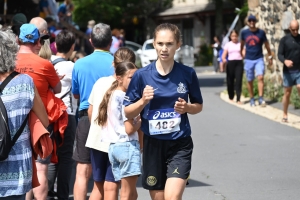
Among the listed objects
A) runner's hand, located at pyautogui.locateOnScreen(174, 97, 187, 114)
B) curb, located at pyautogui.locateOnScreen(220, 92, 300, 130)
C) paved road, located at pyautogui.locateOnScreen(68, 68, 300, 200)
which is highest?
runner's hand, located at pyautogui.locateOnScreen(174, 97, 187, 114)

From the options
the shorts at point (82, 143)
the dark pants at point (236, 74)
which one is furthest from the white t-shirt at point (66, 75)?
the dark pants at point (236, 74)

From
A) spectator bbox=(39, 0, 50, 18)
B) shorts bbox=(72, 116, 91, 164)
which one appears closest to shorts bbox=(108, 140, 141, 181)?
shorts bbox=(72, 116, 91, 164)

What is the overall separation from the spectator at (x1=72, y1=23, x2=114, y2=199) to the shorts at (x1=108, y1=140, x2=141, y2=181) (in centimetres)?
91

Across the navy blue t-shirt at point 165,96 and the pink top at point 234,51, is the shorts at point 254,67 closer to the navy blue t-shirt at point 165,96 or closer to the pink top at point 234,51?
the pink top at point 234,51

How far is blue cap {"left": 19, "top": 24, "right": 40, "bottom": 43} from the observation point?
21.1 ft

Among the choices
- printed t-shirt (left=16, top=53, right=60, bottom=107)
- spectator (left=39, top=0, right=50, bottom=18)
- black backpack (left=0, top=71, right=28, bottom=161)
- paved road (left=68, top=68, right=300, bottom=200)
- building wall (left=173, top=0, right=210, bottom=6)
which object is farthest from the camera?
building wall (left=173, top=0, right=210, bottom=6)

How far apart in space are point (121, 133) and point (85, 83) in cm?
117

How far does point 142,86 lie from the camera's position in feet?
18.9

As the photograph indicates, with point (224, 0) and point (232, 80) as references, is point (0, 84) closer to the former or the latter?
point (232, 80)

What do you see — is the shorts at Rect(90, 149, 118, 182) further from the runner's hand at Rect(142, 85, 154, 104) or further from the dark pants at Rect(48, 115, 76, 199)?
the runner's hand at Rect(142, 85, 154, 104)

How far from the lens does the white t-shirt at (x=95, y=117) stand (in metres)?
6.62

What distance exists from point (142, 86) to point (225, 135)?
7.28 meters

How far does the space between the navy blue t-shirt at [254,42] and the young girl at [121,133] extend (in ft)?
34.1

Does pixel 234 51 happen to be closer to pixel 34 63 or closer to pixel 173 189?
pixel 34 63
